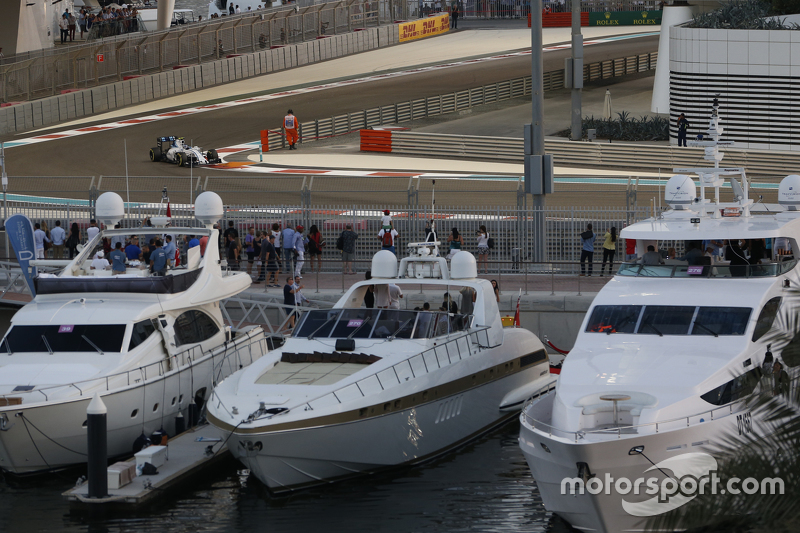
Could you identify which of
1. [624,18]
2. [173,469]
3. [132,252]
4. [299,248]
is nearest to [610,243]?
[299,248]

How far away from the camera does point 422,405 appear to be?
16.0 meters

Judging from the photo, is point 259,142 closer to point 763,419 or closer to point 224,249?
point 224,249

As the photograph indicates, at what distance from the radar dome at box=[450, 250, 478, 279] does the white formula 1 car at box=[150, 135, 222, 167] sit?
21900mm

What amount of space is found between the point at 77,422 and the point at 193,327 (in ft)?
10.9

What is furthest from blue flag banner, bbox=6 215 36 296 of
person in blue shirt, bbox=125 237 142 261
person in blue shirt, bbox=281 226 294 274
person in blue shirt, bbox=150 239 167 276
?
person in blue shirt, bbox=281 226 294 274

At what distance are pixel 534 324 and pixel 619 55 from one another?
40.1 metres

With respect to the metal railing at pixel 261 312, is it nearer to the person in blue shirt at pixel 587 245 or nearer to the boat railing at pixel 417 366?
the boat railing at pixel 417 366

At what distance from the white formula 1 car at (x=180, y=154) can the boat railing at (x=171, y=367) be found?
64.4 feet

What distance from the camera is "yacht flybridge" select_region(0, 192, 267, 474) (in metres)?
15.5

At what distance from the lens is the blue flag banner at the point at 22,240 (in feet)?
70.8

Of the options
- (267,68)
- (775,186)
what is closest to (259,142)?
(267,68)

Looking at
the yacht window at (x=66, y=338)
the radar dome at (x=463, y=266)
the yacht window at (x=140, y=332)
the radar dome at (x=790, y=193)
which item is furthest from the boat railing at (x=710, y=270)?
the yacht window at (x=66, y=338)

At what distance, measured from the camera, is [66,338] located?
16797 mm

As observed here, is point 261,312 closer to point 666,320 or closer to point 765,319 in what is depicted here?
point 666,320
